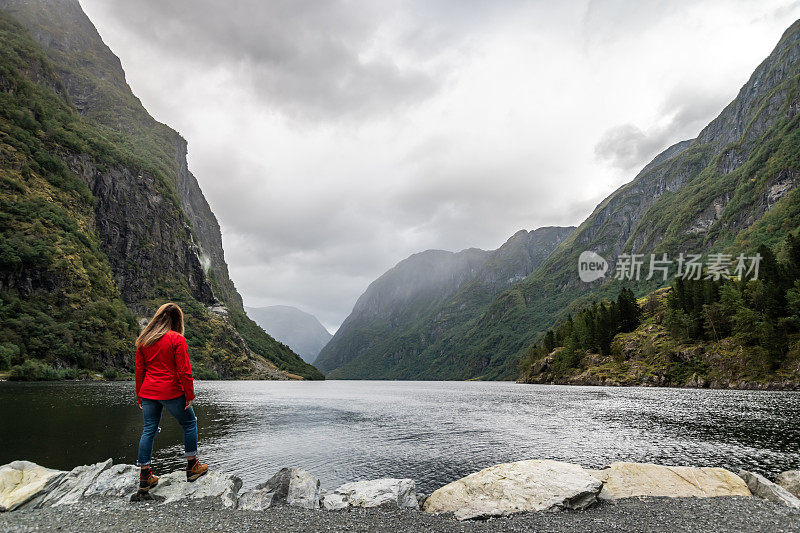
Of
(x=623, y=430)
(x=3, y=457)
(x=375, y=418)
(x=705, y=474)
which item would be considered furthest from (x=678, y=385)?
(x=3, y=457)

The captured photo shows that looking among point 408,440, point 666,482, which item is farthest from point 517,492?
point 408,440

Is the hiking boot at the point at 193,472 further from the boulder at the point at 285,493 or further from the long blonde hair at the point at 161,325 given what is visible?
the long blonde hair at the point at 161,325

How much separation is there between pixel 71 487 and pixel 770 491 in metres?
25.9

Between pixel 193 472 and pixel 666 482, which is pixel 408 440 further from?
pixel 193 472

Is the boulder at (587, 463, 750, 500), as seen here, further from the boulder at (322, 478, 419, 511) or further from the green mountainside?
the green mountainside

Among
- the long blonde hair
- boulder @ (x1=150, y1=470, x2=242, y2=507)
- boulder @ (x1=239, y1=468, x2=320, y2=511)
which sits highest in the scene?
the long blonde hair

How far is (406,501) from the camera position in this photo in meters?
14.4

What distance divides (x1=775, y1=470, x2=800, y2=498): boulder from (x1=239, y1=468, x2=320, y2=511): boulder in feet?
64.8

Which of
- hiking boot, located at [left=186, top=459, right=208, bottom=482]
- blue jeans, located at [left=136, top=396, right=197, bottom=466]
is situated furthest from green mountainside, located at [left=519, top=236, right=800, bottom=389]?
blue jeans, located at [left=136, top=396, right=197, bottom=466]

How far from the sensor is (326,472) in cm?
2144

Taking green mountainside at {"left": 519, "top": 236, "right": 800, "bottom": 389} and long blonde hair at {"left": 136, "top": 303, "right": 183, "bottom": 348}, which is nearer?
long blonde hair at {"left": 136, "top": 303, "right": 183, "bottom": 348}

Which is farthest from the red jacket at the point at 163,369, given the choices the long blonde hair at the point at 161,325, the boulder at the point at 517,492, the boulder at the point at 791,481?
the boulder at the point at 791,481

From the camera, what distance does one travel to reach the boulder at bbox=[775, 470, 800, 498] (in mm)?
15930

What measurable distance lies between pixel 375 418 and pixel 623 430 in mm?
26767
